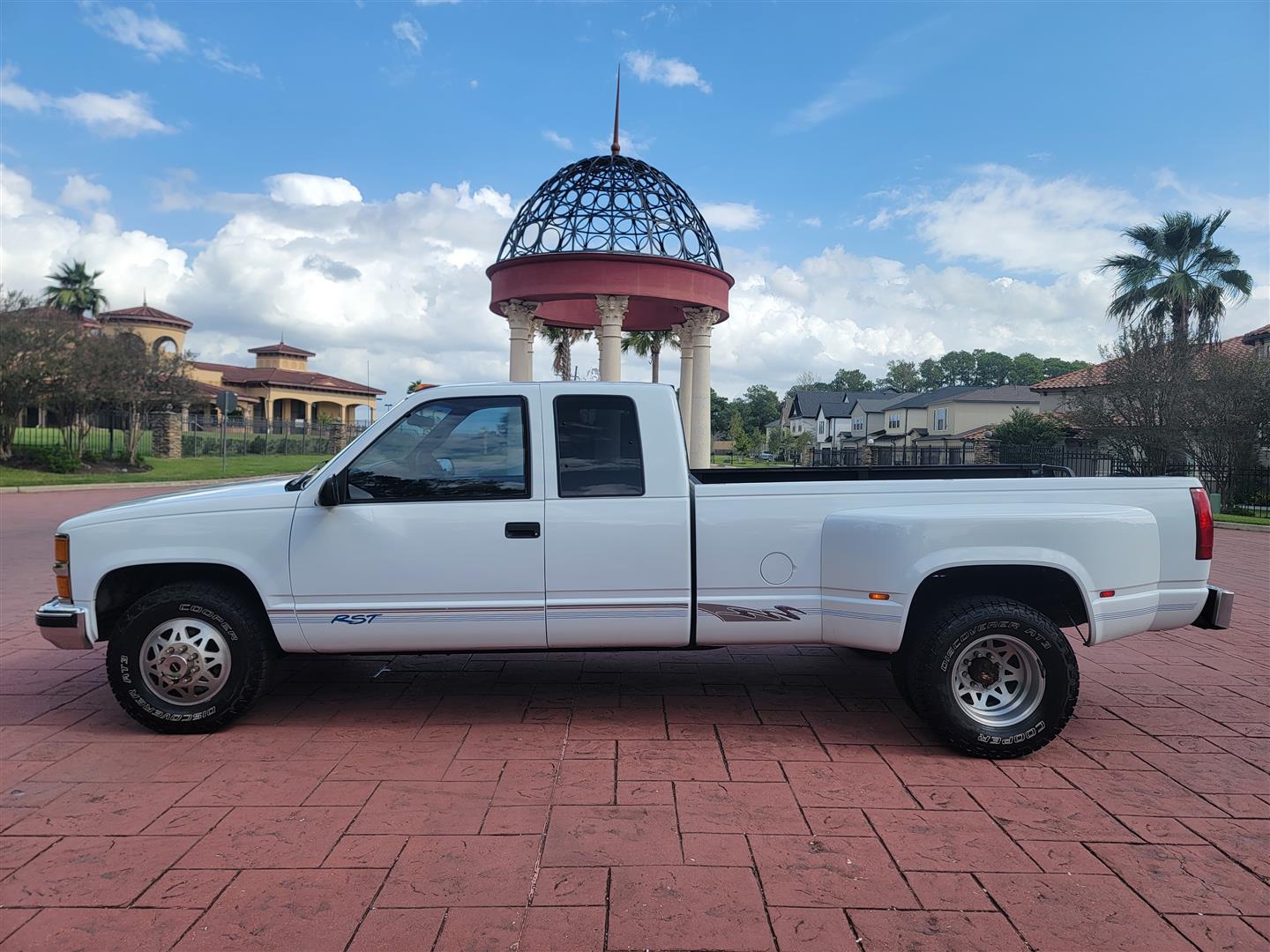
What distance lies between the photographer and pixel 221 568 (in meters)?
4.61

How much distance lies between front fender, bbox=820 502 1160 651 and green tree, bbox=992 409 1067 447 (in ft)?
117

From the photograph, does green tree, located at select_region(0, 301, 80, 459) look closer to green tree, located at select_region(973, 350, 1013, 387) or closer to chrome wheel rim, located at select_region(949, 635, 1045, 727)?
chrome wheel rim, located at select_region(949, 635, 1045, 727)

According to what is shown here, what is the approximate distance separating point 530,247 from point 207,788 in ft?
49.7

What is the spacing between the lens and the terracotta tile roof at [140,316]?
5528cm

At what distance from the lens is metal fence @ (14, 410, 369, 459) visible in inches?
1172

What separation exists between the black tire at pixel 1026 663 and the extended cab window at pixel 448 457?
2.24 metres

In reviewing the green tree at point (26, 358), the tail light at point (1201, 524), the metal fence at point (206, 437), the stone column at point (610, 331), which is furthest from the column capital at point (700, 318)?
the green tree at point (26, 358)

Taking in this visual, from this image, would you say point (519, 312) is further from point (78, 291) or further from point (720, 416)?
point (720, 416)

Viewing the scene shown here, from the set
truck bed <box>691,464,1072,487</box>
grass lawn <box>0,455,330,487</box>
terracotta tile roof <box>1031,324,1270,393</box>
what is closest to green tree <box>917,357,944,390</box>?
terracotta tile roof <box>1031,324,1270,393</box>

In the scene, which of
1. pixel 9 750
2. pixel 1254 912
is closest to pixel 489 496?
pixel 9 750

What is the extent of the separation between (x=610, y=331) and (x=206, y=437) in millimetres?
29397

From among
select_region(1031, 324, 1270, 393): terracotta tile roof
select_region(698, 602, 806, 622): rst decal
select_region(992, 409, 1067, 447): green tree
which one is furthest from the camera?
select_region(992, 409, 1067, 447): green tree

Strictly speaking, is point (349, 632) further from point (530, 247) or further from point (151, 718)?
point (530, 247)

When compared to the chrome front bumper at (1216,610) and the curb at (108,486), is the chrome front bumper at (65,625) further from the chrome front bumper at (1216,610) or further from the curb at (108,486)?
the curb at (108,486)
